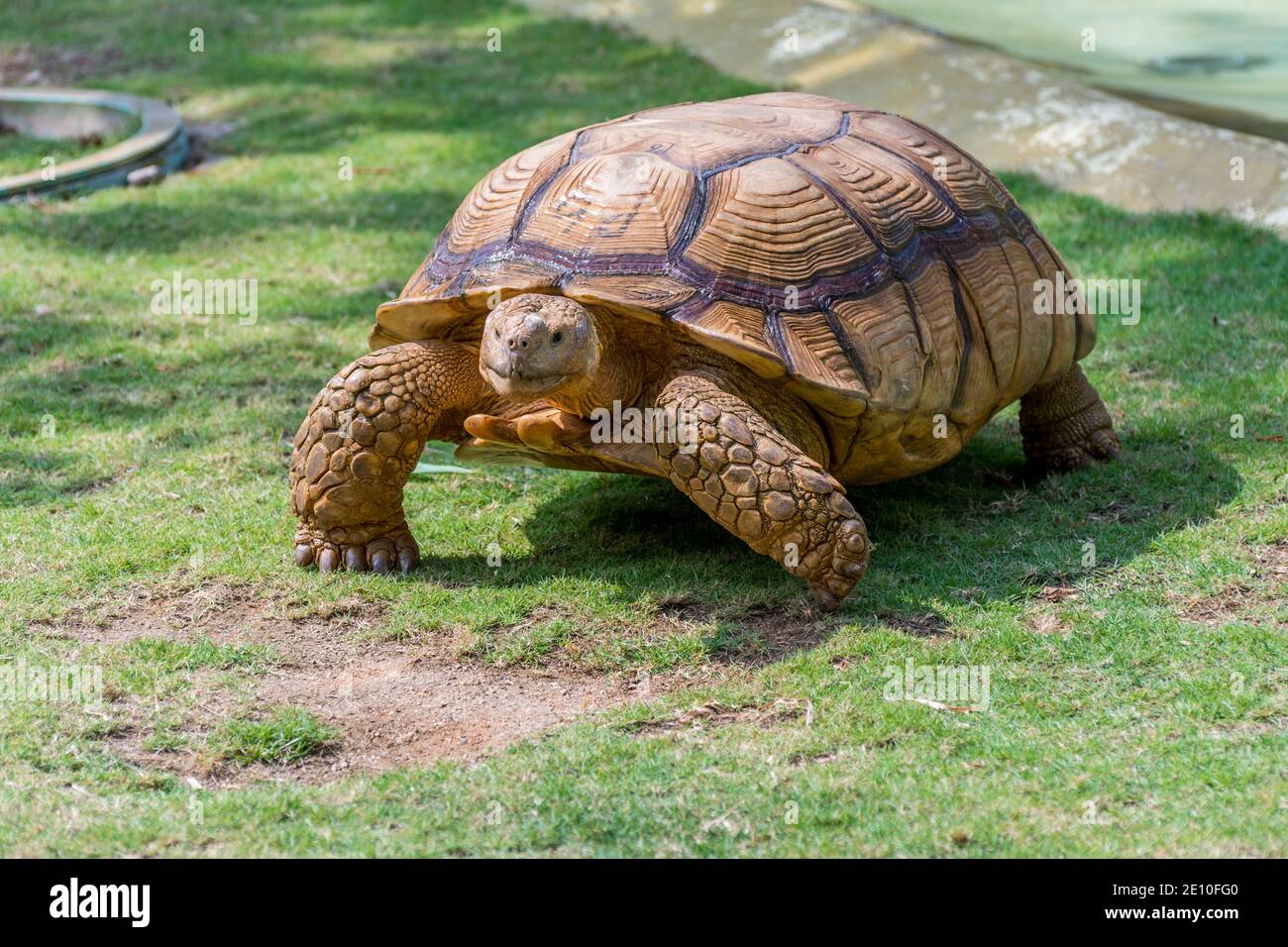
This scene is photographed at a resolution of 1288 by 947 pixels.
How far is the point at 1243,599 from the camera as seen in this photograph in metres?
4.32

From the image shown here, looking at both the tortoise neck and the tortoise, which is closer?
the tortoise

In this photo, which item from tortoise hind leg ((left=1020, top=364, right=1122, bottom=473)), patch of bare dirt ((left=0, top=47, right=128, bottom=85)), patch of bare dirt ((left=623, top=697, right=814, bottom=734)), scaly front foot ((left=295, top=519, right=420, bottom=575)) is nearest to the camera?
patch of bare dirt ((left=623, top=697, right=814, bottom=734))

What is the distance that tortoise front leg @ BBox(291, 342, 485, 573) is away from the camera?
180 inches

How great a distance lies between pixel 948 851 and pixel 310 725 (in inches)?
65.0

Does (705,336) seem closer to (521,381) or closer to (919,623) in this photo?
(521,381)

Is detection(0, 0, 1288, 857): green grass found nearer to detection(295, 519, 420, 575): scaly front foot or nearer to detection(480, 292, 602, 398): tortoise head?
detection(295, 519, 420, 575): scaly front foot

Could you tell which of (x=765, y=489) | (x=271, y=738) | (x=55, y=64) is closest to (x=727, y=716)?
(x=765, y=489)

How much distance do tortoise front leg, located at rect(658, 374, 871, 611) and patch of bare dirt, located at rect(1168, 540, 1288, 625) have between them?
37.7 inches

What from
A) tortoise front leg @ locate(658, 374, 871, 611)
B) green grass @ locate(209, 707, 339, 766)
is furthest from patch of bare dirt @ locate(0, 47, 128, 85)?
green grass @ locate(209, 707, 339, 766)

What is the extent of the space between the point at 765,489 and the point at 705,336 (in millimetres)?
481

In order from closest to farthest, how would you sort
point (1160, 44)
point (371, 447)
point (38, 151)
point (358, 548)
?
point (371, 447), point (358, 548), point (38, 151), point (1160, 44)

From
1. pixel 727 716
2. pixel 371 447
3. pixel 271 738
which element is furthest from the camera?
pixel 371 447

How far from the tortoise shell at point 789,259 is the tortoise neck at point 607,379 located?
0.16 m

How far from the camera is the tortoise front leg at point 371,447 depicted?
4574mm
